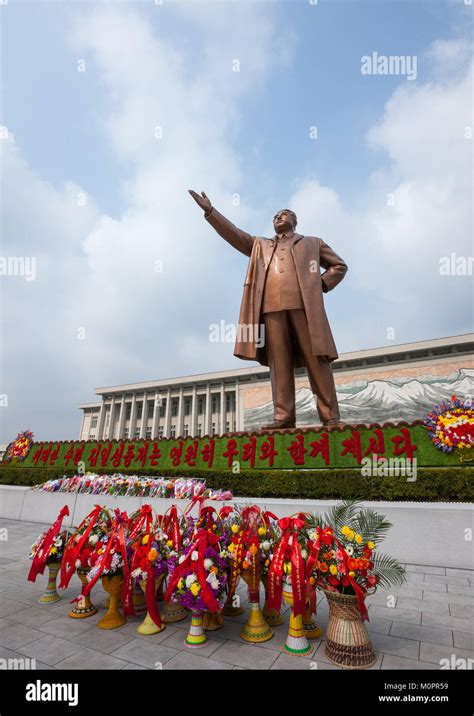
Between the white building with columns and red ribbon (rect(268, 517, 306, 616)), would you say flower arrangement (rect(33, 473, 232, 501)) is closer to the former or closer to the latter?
red ribbon (rect(268, 517, 306, 616))

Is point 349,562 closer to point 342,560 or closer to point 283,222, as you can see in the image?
point 342,560

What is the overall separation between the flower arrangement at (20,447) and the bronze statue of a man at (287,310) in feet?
29.4

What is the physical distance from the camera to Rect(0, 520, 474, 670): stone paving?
7.86ft

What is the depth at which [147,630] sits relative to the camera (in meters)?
2.88

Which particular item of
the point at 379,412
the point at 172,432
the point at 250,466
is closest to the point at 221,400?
the point at 172,432

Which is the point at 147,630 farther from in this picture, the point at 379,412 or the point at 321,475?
the point at 379,412

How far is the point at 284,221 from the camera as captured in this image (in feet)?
26.8

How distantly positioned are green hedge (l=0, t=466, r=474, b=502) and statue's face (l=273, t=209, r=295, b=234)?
5.21 m

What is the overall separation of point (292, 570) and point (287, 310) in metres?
5.66

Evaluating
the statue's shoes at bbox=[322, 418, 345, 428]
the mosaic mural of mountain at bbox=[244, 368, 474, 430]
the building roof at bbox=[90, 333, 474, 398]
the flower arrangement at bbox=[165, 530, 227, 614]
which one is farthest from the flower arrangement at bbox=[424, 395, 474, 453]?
the building roof at bbox=[90, 333, 474, 398]

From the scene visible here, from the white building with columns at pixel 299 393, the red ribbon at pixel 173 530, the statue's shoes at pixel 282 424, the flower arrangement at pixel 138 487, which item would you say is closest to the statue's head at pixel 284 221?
the statue's shoes at pixel 282 424

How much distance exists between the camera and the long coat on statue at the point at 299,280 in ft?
24.3

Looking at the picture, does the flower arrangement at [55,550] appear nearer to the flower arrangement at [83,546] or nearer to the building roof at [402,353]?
the flower arrangement at [83,546]
